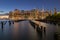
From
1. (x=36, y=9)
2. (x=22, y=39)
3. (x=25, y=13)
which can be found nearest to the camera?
(x=22, y=39)

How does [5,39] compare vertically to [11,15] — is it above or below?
below

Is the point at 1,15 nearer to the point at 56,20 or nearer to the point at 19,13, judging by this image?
the point at 19,13

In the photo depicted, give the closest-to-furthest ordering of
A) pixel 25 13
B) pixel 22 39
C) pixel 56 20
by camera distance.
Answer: pixel 22 39, pixel 25 13, pixel 56 20

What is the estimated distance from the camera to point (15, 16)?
1617cm

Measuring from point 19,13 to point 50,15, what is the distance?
2.73m

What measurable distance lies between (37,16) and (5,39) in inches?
214

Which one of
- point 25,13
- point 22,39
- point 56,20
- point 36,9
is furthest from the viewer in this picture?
point 56,20

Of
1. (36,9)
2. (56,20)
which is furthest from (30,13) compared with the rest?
(56,20)

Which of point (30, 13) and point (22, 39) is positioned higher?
point (30, 13)

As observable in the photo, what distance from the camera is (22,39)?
10992 millimetres

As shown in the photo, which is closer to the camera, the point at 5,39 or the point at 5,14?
the point at 5,39

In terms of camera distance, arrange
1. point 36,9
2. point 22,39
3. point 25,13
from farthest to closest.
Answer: point 36,9 → point 25,13 → point 22,39

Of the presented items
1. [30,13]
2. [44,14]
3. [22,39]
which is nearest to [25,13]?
[30,13]

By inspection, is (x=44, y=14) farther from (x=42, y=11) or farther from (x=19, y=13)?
(x=19, y=13)
